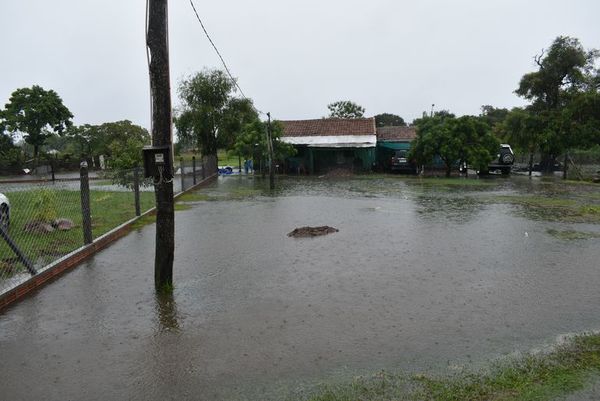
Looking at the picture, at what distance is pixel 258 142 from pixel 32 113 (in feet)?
89.5

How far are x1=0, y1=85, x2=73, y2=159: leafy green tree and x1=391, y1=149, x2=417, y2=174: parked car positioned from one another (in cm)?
3229

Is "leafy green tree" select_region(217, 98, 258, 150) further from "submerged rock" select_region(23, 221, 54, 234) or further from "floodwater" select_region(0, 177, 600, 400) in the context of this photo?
"floodwater" select_region(0, 177, 600, 400)

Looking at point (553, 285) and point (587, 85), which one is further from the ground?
point (587, 85)

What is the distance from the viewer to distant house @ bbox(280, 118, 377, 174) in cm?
3281

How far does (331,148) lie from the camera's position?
33406mm

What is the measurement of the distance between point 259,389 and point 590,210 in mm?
12165

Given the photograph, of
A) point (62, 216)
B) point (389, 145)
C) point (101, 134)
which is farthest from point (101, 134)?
point (62, 216)

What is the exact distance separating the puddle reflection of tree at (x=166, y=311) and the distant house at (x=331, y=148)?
26.8 m

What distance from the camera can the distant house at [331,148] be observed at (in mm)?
32812

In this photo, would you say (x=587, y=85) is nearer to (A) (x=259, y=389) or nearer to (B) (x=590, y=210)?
(B) (x=590, y=210)

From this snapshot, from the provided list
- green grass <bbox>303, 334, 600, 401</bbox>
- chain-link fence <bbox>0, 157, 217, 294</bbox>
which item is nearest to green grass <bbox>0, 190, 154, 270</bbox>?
chain-link fence <bbox>0, 157, 217, 294</bbox>

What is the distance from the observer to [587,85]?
102 feet

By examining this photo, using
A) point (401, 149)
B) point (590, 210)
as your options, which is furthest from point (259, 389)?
point (401, 149)

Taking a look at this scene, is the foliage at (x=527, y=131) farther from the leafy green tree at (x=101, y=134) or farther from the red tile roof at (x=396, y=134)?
the leafy green tree at (x=101, y=134)
